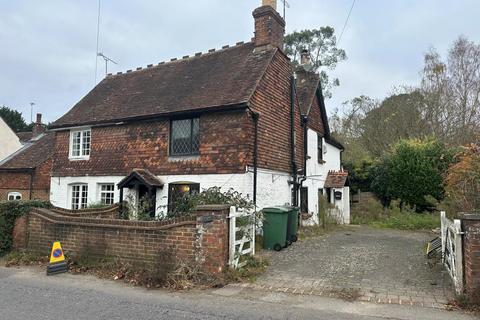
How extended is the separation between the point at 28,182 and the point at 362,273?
20.6 meters

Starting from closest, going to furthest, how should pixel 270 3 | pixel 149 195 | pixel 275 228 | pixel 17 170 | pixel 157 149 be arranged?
1. pixel 275 228
2. pixel 149 195
3. pixel 157 149
4. pixel 270 3
5. pixel 17 170

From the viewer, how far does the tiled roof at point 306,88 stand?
17.7 metres

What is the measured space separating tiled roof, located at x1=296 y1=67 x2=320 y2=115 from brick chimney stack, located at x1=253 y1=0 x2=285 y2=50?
3.30 m

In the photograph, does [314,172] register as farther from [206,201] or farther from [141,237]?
[141,237]

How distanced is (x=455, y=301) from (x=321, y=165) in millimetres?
13525

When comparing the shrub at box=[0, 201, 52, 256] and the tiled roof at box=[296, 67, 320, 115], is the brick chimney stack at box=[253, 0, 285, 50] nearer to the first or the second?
the tiled roof at box=[296, 67, 320, 115]

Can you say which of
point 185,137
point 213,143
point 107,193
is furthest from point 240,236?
point 107,193

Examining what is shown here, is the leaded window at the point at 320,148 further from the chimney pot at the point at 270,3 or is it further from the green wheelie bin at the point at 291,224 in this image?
the green wheelie bin at the point at 291,224

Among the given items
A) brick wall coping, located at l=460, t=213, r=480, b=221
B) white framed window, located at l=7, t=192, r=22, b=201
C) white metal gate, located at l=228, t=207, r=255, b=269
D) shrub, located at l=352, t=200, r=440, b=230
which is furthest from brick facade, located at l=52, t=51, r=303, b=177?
brick wall coping, located at l=460, t=213, r=480, b=221

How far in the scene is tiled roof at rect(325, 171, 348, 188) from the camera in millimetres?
19281

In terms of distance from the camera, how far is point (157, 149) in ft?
47.4

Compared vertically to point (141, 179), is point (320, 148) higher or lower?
higher

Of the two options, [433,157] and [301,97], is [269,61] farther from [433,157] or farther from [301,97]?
[433,157]

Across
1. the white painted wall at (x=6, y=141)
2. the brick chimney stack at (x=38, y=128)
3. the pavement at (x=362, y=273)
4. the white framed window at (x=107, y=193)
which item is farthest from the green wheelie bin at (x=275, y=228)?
the brick chimney stack at (x=38, y=128)
